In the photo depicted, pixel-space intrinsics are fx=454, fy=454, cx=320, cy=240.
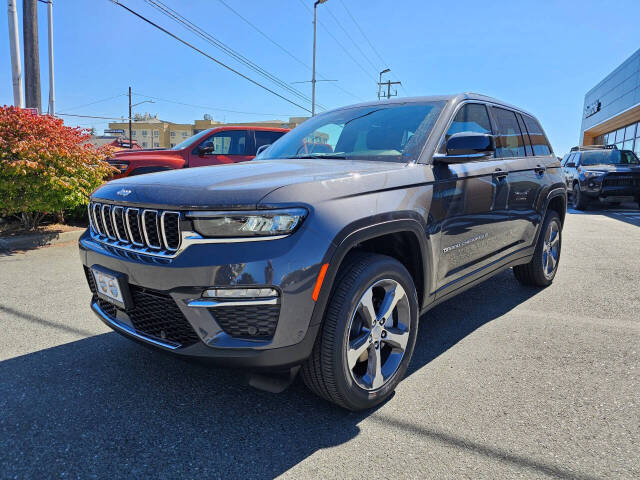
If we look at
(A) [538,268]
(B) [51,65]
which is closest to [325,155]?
(A) [538,268]

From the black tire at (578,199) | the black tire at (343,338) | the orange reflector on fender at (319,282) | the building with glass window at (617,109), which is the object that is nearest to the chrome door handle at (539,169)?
the black tire at (343,338)

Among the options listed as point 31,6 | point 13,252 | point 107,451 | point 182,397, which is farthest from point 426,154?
point 31,6

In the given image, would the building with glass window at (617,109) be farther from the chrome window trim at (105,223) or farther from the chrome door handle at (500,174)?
the chrome window trim at (105,223)

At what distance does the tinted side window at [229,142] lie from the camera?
9219 mm

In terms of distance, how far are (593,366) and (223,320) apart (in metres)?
2.46

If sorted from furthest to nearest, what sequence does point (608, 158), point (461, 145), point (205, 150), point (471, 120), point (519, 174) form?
point (608, 158)
point (205, 150)
point (519, 174)
point (471, 120)
point (461, 145)

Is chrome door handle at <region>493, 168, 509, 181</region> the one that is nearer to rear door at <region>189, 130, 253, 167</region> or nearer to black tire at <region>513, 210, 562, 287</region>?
black tire at <region>513, 210, 562, 287</region>

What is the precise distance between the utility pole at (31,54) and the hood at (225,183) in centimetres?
961

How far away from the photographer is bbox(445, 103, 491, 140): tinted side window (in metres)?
3.17

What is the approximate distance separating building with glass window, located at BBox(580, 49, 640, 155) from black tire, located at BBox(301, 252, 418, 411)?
1163 inches

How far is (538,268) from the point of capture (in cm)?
452

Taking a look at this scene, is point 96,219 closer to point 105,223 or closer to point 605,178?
point 105,223

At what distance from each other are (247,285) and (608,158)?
1590 cm

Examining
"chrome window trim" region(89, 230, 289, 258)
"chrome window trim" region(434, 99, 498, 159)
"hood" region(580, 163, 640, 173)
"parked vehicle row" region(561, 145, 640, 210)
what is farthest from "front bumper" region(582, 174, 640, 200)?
"chrome window trim" region(89, 230, 289, 258)
